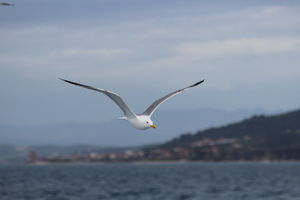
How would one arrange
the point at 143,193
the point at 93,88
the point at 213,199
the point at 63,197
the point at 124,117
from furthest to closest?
1. the point at 143,193
2. the point at 63,197
3. the point at 213,199
4. the point at 124,117
5. the point at 93,88

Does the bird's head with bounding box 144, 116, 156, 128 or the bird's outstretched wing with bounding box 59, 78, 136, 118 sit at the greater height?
the bird's outstretched wing with bounding box 59, 78, 136, 118

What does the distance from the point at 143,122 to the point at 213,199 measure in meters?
67.2

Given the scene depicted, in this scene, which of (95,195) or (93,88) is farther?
(95,195)

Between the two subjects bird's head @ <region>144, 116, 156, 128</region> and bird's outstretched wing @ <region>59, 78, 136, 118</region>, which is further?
bird's head @ <region>144, 116, 156, 128</region>

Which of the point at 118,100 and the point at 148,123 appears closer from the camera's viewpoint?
the point at 118,100

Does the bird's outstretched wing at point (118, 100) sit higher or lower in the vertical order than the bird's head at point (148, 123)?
higher

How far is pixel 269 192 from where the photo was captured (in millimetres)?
104875

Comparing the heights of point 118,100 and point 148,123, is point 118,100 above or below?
above

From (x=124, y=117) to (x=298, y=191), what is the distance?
261ft

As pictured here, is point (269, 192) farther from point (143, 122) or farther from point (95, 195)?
point (143, 122)

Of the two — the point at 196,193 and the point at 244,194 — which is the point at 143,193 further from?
the point at 244,194

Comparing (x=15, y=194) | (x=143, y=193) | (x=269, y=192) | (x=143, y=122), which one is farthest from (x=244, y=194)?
(x=143, y=122)

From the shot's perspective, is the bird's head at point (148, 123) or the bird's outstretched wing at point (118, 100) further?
the bird's head at point (148, 123)

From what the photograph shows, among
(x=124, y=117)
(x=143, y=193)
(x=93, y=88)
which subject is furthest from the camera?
(x=143, y=193)
